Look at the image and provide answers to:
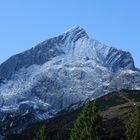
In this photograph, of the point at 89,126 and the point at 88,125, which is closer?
the point at 89,126

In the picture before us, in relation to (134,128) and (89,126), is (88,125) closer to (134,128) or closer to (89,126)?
(89,126)

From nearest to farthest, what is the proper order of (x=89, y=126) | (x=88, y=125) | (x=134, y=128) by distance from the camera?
1. (x=89, y=126)
2. (x=88, y=125)
3. (x=134, y=128)

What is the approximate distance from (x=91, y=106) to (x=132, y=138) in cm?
1341

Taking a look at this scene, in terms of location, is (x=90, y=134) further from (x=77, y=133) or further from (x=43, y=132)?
(x=43, y=132)

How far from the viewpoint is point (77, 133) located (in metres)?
108

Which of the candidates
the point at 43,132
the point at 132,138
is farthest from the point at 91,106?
the point at 43,132

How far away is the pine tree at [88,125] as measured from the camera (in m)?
105

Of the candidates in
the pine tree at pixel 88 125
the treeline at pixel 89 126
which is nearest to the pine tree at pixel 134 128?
the treeline at pixel 89 126

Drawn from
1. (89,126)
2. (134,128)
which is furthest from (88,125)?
(134,128)

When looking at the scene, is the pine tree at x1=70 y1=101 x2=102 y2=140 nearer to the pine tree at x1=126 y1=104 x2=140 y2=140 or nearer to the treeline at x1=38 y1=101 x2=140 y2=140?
the treeline at x1=38 y1=101 x2=140 y2=140

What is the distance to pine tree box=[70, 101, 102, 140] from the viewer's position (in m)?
105

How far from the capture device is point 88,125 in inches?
4173

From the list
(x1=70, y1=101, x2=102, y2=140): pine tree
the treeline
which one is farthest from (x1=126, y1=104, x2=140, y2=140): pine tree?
(x1=70, y1=101, x2=102, y2=140): pine tree

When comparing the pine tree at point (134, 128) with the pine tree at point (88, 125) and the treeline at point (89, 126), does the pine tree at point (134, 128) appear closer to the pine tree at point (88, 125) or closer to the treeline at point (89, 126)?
the treeline at point (89, 126)
